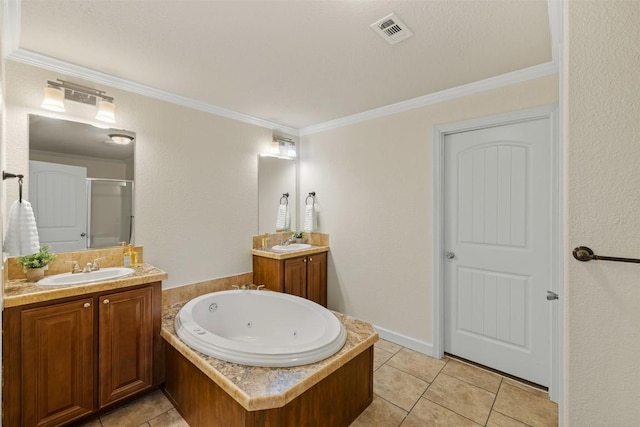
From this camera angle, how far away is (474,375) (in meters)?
2.35

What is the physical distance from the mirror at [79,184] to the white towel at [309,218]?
189 cm

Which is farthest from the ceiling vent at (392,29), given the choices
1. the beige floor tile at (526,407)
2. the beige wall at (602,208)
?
the beige floor tile at (526,407)

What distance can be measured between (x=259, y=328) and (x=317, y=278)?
0.98 meters

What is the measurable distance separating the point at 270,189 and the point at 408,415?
8.59 ft

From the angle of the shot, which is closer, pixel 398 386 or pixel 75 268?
pixel 75 268

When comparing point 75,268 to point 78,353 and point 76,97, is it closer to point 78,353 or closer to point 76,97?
point 78,353

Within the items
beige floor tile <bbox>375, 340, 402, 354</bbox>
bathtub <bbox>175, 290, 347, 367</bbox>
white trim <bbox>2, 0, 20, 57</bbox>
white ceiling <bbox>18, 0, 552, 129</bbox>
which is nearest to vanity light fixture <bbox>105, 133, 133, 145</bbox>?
white ceiling <bbox>18, 0, 552, 129</bbox>

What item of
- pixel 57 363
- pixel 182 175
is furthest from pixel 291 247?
pixel 57 363

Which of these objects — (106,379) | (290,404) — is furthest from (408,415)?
(106,379)

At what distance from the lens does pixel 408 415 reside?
1.90m

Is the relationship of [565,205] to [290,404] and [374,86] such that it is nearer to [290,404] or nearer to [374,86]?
[290,404]

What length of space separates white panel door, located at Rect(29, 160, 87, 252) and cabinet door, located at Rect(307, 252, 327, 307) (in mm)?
2097

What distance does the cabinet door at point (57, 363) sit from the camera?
5.25ft

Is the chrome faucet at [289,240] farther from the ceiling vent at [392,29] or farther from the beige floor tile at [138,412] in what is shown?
the ceiling vent at [392,29]
